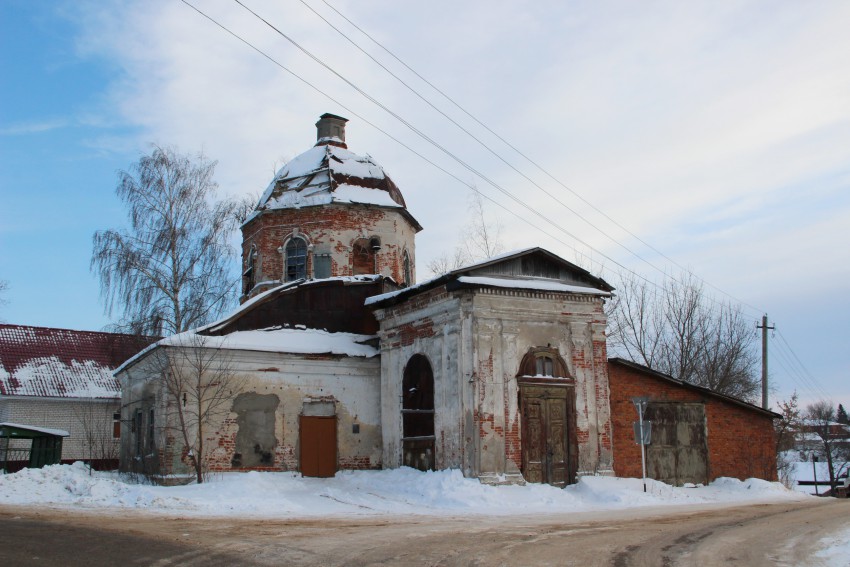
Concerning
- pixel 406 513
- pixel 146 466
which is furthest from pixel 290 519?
pixel 146 466

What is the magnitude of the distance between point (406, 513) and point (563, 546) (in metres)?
5.48

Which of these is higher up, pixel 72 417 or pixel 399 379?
pixel 399 379

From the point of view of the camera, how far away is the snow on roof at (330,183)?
2458 cm

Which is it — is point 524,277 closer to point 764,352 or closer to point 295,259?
point 295,259

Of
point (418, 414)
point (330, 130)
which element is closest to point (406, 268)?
point (330, 130)

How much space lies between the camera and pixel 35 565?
7805 millimetres

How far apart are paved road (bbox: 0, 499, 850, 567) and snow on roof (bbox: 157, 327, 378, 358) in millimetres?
6583

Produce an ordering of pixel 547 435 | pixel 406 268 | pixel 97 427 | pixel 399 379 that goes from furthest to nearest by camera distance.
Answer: pixel 97 427 → pixel 406 268 → pixel 399 379 → pixel 547 435

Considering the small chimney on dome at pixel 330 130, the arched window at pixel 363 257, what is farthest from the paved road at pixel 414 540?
the small chimney on dome at pixel 330 130

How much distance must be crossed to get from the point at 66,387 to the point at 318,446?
12.6 metres

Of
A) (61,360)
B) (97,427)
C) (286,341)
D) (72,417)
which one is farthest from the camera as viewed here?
(61,360)

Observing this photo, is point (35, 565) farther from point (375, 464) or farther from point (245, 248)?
point (245, 248)

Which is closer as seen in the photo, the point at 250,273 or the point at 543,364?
the point at 543,364

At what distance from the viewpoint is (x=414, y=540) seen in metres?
10.1
